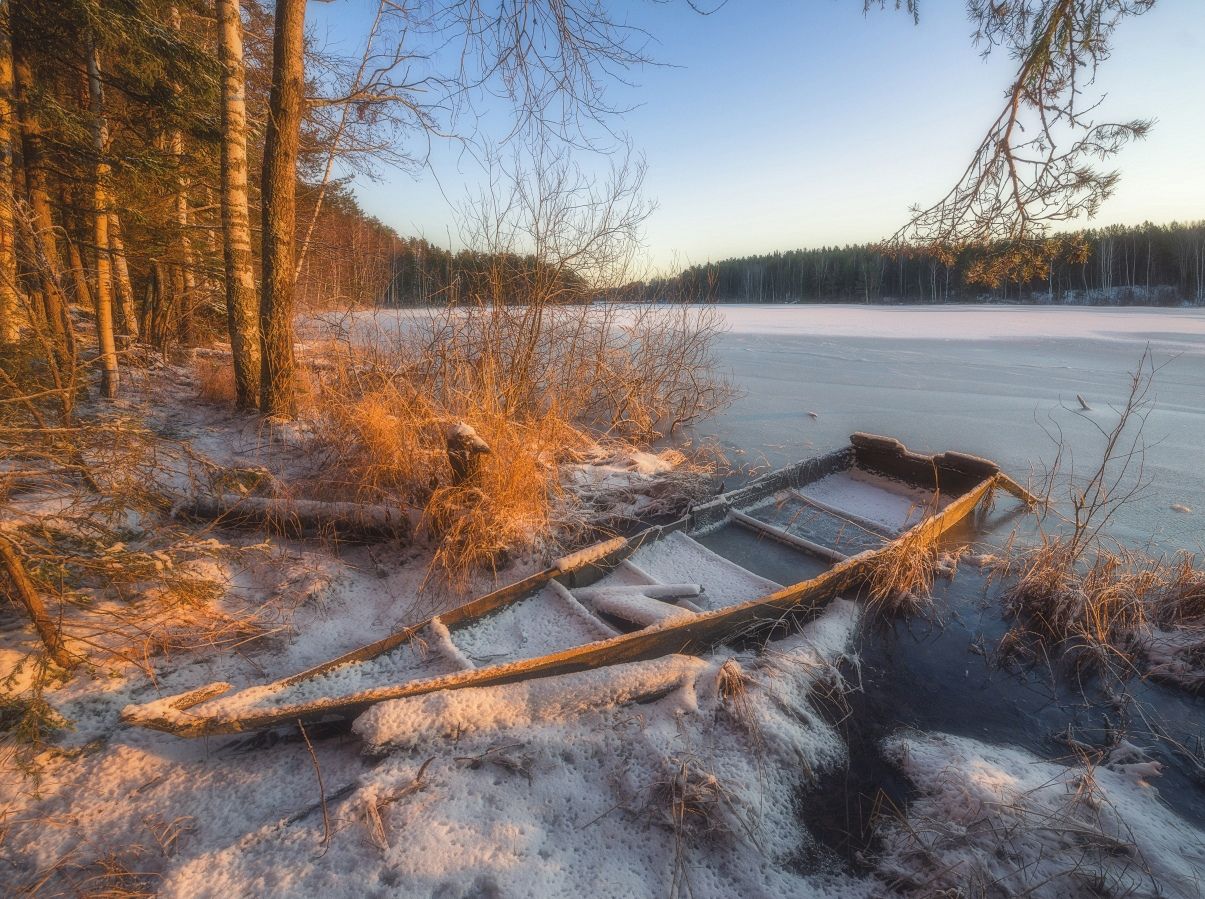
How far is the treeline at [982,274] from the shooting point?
4102mm

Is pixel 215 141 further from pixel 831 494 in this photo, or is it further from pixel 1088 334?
pixel 1088 334

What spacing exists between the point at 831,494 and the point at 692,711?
142 inches

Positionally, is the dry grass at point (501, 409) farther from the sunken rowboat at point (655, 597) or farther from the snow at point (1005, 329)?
the snow at point (1005, 329)

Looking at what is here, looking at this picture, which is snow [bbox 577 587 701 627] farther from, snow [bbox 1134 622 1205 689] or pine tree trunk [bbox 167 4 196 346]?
pine tree trunk [bbox 167 4 196 346]

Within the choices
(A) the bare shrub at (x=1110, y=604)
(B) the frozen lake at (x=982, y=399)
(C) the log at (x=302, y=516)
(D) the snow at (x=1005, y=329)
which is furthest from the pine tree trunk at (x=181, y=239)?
(D) the snow at (x=1005, y=329)

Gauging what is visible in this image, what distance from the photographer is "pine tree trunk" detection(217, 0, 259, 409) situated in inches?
199

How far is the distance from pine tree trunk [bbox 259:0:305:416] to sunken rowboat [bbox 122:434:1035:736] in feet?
14.3

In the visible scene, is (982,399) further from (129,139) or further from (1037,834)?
(129,139)

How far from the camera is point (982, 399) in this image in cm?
907

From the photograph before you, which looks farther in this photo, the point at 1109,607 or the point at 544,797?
the point at 1109,607

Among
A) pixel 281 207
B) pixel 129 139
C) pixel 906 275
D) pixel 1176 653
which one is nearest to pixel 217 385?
pixel 281 207

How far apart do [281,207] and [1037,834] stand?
7.17 m

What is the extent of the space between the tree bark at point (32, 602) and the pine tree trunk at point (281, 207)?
374 cm

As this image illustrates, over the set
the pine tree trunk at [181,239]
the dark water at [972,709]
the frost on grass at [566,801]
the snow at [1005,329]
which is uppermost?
the pine tree trunk at [181,239]
